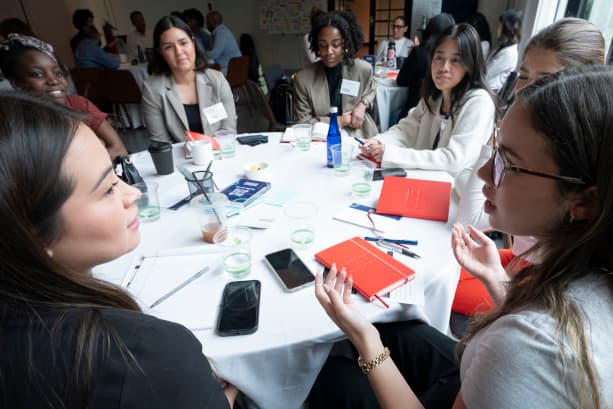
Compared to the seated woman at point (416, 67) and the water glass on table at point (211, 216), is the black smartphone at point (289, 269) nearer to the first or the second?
the water glass on table at point (211, 216)

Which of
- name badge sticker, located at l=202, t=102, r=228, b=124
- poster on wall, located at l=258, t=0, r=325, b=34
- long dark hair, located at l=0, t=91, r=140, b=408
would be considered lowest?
name badge sticker, located at l=202, t=102, r=228, b=124

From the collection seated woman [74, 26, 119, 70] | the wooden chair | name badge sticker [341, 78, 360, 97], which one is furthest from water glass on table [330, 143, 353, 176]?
seated woman [74, 26, 119, 70]

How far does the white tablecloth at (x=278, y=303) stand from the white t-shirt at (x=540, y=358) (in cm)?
34

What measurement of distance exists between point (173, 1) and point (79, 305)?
32.0 ft

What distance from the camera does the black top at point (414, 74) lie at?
3.58 m

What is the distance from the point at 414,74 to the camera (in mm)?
3697

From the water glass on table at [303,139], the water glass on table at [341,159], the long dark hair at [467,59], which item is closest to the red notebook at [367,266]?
the water glass on table at [341,159]

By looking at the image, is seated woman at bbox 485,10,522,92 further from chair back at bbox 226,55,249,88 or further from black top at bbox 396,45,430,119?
chair back at bbox 226,55,249,88

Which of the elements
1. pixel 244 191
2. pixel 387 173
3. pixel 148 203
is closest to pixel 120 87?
pixel 148 203

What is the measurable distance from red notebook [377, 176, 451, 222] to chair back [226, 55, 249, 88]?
4.49 m

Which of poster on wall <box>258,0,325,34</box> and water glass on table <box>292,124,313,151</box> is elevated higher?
poster on wall <box>258,0,325,34</box>

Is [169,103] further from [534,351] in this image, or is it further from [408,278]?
[534,351]

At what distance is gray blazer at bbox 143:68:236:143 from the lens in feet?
8.34

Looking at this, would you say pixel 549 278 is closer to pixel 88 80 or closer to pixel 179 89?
pixel 179 89
